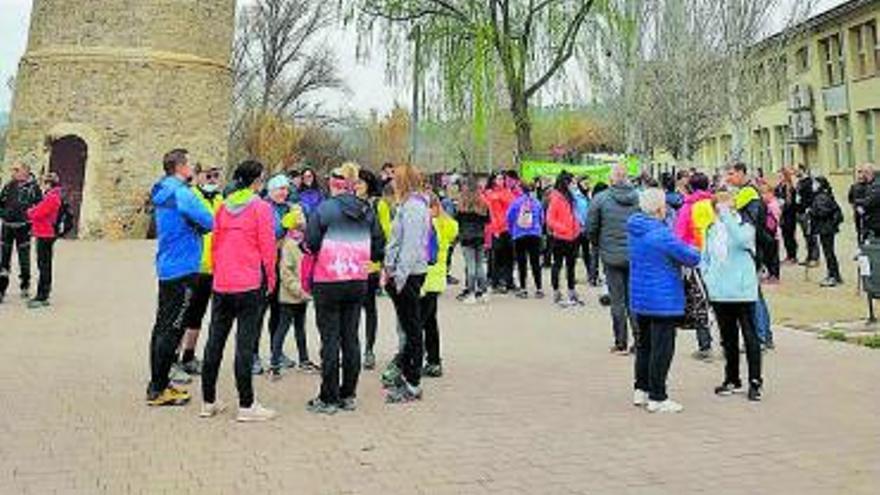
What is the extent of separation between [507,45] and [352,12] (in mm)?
3732

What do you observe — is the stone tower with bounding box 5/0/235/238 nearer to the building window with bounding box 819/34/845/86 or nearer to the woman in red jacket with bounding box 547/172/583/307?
the woman in red jacket with bounding box 547/172/583/307

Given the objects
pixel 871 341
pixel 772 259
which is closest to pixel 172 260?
pixel 871 341

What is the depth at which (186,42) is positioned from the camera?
88.2 feet

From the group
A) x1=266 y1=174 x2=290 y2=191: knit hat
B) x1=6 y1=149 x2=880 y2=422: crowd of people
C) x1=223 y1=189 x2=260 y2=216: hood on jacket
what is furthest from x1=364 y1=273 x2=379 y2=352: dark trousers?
x1=223 y1=189 x2=260 y2=216: hood on jacket

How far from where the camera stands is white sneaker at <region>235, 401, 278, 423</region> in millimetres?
6844

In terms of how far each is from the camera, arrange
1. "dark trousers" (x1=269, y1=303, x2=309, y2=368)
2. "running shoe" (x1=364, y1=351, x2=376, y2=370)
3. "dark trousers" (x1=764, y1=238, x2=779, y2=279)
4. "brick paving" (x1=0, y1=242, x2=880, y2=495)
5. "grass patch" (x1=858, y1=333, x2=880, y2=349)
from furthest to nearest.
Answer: "dark trousers" (x1=764, y1=238, x2=779, y2=279)
"grass patch" (x1=858, y1=333, x2=880, y2=349)
"running shoe" (x1=364, y1=351, x2=376, y2=370)
"dark trousers" (x1=269, y1=303, x2=309, y2=368)
"brick paving" (x1=0, y1=242, x2=880, y2=495)

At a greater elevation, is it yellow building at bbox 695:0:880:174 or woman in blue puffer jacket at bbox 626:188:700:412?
yellow building at bbox 695:0:880:174

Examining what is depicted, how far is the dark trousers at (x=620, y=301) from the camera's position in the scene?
9.77 m

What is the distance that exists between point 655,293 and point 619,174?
2972 mm

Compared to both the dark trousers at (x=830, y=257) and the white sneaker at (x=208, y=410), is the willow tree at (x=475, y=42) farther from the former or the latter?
the white sneaker at (x=208, y=410)

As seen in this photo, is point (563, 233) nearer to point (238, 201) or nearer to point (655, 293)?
point (655, 293)

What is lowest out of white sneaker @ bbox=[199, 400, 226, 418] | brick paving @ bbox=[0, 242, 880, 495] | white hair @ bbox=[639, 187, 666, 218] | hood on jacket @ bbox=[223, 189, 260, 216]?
brick paving @ bbox=[0, 242, 880, 495]

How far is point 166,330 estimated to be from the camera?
7.24 meters

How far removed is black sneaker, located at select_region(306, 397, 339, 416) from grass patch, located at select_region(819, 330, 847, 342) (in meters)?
6.12
